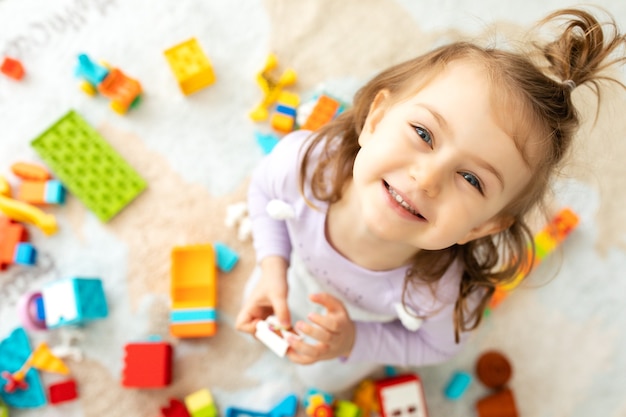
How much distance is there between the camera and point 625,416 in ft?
3.05

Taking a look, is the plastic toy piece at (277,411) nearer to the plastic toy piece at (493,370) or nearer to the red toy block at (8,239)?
the plastic toy piece at (493,370)

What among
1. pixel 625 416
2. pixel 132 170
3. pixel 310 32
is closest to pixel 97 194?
pixel 132 170

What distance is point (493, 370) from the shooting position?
0.91m

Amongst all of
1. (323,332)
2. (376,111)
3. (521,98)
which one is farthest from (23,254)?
(521,98)

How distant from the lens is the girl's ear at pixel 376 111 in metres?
Answer: 0.56

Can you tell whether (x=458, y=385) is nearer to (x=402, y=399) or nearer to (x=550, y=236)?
(x=402, y=399)

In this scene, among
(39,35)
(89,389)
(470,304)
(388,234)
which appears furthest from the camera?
(39,35)

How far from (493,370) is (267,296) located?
426mm

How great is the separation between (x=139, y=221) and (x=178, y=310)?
0.17m

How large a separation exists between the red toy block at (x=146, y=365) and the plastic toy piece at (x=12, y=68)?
0.51m

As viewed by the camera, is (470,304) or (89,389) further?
(89,389)

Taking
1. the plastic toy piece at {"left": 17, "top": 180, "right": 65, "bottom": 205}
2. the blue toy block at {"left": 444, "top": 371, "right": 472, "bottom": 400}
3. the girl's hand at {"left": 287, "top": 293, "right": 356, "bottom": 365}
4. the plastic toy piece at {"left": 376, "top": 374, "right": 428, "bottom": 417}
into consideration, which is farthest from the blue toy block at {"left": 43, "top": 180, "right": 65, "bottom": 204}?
the blue toy block at {"left": 444, "top": 371, "right": 472, "bottom": 400}

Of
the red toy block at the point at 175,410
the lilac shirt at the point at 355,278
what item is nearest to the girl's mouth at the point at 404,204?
the lilac shirt at the point at 355,278

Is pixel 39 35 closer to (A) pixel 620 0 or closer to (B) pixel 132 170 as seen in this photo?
(B) pixel 132 170
